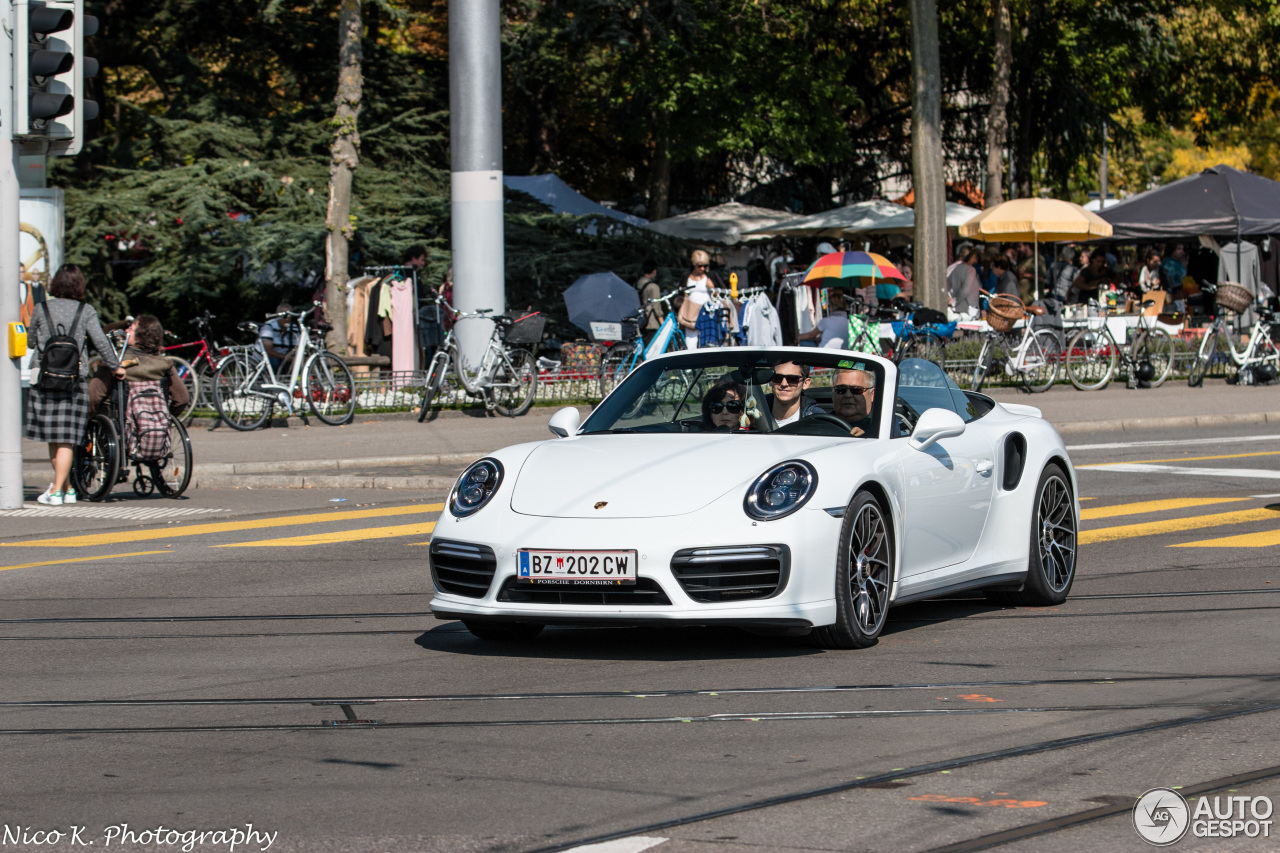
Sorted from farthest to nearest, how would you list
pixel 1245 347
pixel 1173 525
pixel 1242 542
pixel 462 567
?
pixel 1245 347, pixel 1173 525, pixel 1242 542, pixel 462 567

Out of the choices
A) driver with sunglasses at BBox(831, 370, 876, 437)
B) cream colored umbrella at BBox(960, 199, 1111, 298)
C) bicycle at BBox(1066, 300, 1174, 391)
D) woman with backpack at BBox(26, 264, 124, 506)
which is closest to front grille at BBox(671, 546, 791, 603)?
driver with sunglasses at BBox(831, 370, 876, 437)

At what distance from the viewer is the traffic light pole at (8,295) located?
525 inches

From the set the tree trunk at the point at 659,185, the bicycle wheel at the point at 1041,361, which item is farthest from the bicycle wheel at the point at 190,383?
the tree trunk at the point at 659,185

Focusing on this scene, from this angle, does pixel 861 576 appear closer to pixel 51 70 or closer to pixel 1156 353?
pixel 51 70

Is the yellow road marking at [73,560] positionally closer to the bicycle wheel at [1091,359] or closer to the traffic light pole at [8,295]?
→ the traffic light pole at [8,295]

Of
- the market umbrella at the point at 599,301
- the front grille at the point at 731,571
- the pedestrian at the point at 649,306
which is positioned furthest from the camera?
the market umbrella at the point at 599,301

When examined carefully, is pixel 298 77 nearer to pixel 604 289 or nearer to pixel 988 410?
pixel 604 289

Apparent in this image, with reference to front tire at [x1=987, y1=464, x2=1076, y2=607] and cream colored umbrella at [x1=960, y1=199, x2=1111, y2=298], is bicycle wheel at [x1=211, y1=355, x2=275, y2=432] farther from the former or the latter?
cream colored umbrella at [x1=960, y1=199, x2=1111, y2=298]

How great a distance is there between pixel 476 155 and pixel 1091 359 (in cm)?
932

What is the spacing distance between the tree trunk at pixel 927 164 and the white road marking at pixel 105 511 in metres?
15.9

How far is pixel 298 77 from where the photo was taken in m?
31.8

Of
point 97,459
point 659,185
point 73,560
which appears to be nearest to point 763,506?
point 73,560

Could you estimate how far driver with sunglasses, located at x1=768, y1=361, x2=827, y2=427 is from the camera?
787 cm

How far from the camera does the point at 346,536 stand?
1146 cm
